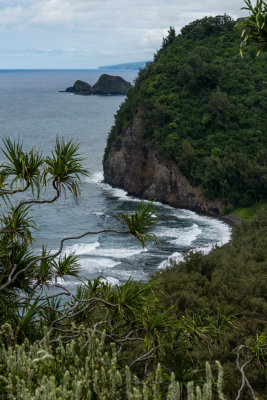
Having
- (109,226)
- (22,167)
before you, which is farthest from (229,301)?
(109,226)

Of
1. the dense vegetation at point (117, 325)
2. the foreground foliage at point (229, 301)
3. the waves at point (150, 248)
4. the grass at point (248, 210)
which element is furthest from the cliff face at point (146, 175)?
the dense vegetation at point (117, 325)

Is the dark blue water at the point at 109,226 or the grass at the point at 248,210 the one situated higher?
the grass at the point at 248,210

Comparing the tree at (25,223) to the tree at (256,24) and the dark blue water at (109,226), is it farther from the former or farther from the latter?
the dark blue water at (109,226)

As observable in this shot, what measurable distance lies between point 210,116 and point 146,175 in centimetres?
1139

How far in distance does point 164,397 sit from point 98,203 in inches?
2122

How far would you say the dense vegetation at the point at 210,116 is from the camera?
177 feet

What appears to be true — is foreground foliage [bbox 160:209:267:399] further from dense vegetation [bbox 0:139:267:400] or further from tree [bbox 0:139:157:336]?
tree [bbox 0:139:157:336]

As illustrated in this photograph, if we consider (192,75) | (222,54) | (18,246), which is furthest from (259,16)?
(222,54)

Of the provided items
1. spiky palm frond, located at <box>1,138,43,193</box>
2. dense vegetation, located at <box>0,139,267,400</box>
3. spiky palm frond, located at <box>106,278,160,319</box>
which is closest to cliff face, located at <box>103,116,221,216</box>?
dense vegetation, located at <box>0,139,267,400</box>

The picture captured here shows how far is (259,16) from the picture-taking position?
25.9 feet

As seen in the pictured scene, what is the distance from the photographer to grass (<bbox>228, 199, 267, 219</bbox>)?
51812 mm

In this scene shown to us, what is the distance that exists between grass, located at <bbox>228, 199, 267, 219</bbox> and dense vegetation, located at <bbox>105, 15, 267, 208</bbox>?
678mm

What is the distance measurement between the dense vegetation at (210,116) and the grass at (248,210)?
0.68 meters

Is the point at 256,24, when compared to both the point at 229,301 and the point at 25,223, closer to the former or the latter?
the point at 25,223
